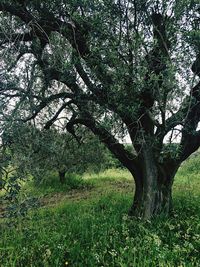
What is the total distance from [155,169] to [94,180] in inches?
598

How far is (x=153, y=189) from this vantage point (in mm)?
10031

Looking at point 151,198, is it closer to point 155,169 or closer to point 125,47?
point 155,169

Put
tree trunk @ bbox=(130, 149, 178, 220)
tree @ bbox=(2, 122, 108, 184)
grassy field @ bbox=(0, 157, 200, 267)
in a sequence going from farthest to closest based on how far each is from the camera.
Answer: tree trunk @ bbox=(130, 149, 178, 220), grassy field @ bbox=(0, 157, 200, 267), tree @ bbox=(2, 122, 108, 184)

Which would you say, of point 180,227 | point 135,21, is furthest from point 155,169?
point 135,21

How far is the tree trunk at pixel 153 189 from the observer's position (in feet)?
32.6

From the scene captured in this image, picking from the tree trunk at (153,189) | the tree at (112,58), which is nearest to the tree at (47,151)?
the tree at (112,58)

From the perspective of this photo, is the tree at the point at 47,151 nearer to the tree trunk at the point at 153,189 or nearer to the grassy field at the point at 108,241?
the grassy field at the point at 108,241

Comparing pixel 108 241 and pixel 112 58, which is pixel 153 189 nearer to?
pixel 108 241

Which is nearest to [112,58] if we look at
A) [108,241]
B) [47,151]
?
[47,151]

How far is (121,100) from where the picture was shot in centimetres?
805

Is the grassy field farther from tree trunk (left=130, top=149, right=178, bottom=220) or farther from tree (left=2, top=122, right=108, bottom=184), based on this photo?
tree (left=2, top=122, right=108, bottom=184)

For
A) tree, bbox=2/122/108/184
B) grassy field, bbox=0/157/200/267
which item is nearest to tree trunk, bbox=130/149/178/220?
grassy field, bbox=0/157/200/267

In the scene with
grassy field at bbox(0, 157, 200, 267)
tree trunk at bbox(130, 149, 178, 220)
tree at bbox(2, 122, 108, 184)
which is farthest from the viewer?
tree trunk at bbox(130, 149, 178, 220)

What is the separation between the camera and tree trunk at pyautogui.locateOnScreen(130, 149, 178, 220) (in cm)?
993
